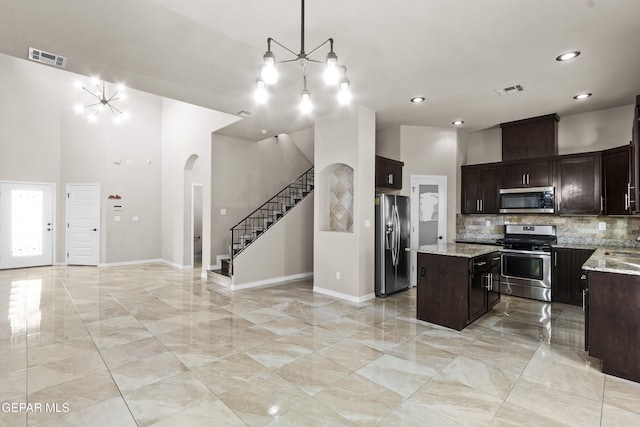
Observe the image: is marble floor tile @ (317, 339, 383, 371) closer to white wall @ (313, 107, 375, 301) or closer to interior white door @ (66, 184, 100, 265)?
white wall @ (313, 107, 375, 301)

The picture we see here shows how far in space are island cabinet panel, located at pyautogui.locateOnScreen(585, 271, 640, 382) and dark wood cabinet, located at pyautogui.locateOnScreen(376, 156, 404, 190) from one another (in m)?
3.19

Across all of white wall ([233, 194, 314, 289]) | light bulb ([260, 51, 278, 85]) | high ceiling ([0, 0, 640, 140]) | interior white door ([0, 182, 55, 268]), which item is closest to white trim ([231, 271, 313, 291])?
white wall ([233, 194, 314, 289])

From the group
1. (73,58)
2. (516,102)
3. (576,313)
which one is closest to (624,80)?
(516,102)

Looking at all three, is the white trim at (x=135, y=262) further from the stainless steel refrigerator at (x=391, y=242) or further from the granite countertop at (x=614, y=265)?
the granite countertop at (x=614, y=265)

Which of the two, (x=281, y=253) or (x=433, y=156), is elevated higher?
(x=433, y=156)

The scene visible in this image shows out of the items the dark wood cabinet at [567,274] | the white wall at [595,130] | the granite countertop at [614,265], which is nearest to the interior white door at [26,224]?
the granite countertop at [614,265]

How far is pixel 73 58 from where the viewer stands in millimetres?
3363

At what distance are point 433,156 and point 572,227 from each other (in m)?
2.60

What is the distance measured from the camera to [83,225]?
8328 mm

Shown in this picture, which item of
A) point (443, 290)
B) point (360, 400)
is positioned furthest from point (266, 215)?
point (360, 400)

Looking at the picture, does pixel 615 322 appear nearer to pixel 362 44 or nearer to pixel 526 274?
pixel 526 274

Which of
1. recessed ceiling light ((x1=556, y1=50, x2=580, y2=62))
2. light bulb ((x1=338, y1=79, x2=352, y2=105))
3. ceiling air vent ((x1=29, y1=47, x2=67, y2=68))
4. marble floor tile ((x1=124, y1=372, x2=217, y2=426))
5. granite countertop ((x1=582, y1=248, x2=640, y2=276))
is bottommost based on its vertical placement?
marble floor tile ((x1=124, y1=372, x2=217, y2=426))

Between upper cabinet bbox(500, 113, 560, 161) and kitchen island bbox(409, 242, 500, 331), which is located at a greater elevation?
upper cabinet bbox(500, 113, 560, 161)

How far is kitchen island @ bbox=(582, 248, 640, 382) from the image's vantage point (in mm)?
2748
